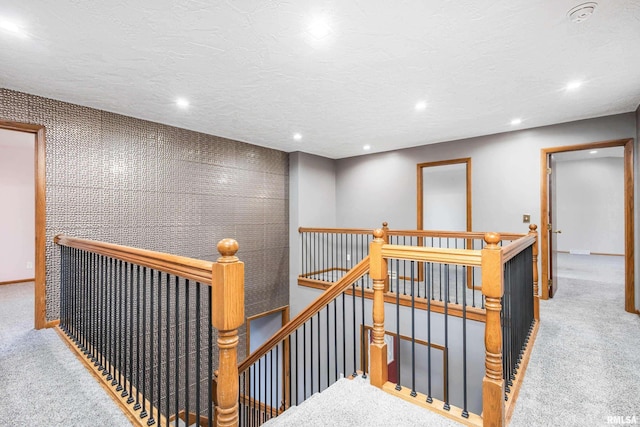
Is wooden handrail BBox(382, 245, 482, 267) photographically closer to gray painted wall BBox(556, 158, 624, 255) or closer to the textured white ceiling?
the textured white ceiling

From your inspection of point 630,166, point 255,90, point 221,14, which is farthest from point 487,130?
point 221,14

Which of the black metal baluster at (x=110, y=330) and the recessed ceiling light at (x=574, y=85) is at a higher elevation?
the recessed ceiling light at (x=574, y=85)

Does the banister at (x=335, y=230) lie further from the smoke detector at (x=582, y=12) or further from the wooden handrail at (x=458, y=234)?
the smoke detector at (x=582, y=12)

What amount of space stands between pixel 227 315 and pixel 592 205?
997cm

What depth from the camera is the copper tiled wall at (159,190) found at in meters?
3.32

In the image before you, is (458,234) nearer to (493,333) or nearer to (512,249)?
(512,249)

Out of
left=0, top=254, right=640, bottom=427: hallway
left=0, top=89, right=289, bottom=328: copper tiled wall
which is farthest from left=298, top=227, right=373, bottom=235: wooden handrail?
left=0, top=254, right=640, bottom=427: hallway

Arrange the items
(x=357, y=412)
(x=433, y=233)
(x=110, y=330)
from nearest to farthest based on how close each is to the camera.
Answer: (x=357, y=412)
(x=110, y=330)
(x=433, y=233)

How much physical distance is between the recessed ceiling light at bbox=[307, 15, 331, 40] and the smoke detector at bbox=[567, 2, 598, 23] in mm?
1502

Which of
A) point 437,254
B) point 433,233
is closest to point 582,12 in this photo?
point 437,254

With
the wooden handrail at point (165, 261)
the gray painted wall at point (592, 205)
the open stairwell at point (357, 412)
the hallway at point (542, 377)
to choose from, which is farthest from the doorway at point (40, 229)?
the gray painted wall at point (592, 205)

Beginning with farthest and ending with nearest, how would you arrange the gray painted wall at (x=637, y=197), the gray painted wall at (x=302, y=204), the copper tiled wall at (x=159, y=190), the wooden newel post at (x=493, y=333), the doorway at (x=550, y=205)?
the gray painted wall at (x=302, y=204) < the doorway at (x=550, y=205) < the gray painted wall at (x=637, y=197) < the copper tiled wall at (x=159, y=190) < the wooden newel post at (x=493, y=333)

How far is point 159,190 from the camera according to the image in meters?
4.18

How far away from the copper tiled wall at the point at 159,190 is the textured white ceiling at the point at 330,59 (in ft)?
0.95
